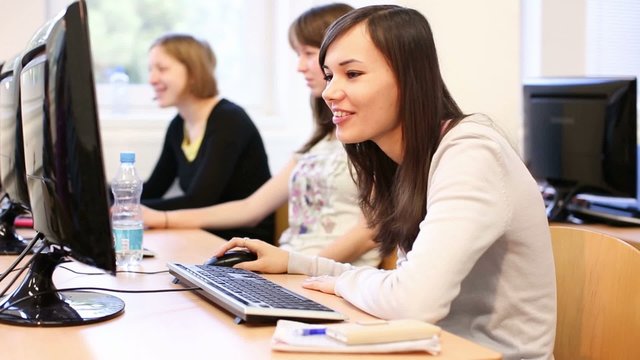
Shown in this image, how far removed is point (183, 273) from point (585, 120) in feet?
5.51

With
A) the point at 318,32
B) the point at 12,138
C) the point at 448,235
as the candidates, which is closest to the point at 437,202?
the point at 448,235

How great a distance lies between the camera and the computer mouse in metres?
1.72

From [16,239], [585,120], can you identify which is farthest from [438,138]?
[585,120]

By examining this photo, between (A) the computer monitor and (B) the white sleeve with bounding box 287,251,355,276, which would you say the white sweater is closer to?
(B) the white sleeve with bounding box 287,251,355,276

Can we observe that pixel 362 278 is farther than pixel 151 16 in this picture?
No

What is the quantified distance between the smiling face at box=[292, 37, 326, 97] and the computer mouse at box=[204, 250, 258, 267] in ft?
2.86

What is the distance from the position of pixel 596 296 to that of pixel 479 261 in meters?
0.26

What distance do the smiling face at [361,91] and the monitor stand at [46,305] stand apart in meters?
0.50

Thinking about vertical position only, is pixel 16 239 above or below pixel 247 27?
below

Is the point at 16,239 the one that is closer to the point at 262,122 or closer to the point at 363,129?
the point at 363,129

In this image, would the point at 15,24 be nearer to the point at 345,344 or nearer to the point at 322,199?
the point at 322,199

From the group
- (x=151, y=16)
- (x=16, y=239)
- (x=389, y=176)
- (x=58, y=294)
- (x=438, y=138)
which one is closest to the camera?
(x=58, y=294)

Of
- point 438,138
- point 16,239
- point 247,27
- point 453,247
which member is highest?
point 247,27

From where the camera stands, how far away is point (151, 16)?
12.4ft
